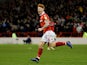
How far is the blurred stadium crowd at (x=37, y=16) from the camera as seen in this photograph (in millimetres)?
35750

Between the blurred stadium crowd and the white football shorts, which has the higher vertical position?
the blurred stadium crowd

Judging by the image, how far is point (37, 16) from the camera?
37.7 metres

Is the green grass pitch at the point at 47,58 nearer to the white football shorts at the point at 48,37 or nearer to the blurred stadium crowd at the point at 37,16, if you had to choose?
the white football shorts at the point at 48,37

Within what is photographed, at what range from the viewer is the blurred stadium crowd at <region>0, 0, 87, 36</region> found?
35.8 m

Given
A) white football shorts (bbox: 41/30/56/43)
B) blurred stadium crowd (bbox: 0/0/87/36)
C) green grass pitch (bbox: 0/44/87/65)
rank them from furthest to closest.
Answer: blurred stadium crowd (bbox: 0/0/87/36) < white football shorts (bbox: 41/30/56/43) < green grass pitch (bbox: 0/44/87/65)

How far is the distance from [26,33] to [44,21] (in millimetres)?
20295

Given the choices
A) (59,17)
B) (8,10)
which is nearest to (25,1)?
(8,10)

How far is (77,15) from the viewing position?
122ft

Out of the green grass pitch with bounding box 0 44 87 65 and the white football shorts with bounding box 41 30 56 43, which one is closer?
the green grass pitch with bounding box 0 44 87 65

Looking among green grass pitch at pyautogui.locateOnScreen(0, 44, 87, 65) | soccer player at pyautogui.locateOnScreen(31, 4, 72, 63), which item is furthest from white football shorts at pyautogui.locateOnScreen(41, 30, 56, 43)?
green grass pitch at pyautogui.locateOnScreen(0, 44, 87, 65)

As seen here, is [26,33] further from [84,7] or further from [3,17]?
[84,7]

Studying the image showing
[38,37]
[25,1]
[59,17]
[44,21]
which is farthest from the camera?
[25,1]

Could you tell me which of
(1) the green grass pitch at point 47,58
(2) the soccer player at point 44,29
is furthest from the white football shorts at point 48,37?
(1) the green grass pitch at point 47,58

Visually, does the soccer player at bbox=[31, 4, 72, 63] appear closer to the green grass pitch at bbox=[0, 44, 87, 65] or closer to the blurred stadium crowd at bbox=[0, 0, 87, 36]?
the green grass pitch at bbox=[0, 44, 87, 65]
